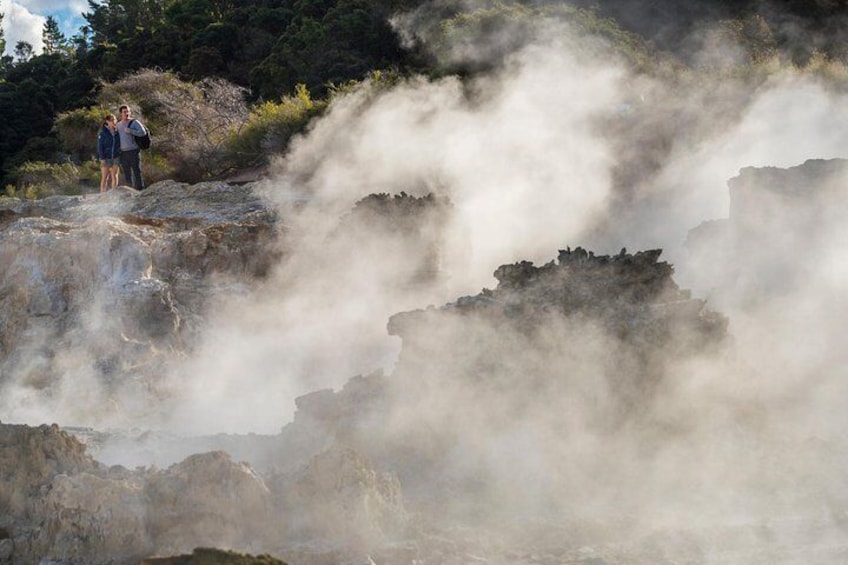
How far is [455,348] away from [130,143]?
578 centimetres

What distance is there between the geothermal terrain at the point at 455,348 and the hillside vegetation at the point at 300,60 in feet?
5.70

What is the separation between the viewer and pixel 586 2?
64.9ft

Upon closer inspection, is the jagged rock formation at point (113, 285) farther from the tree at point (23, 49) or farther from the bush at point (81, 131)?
the tree at point (23, 49)

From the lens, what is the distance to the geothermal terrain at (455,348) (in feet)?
15.3

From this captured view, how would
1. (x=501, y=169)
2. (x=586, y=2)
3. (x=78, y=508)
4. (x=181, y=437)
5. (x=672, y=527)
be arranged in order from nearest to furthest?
1. (x=78, y=508)
2. (x=672, y=527)
3. (x=181, y=437)
4. (x=501, y=169)
5. (x=586, y=2)

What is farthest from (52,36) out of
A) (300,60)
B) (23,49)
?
(300,60)

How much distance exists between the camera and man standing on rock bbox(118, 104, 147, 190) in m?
10.4

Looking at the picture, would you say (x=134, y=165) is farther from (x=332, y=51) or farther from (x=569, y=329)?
(x=332, y=51)

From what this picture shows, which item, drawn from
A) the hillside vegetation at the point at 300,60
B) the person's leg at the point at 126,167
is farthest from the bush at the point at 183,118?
the person's leg at the point at 126,167

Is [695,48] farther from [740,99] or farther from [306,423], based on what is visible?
[306,423]

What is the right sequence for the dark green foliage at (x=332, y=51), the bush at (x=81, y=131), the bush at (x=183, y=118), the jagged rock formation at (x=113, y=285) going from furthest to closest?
1. the dark green foliage at (x=332, y=51)
2. the bush at (x=81, y=131)
3. the bush at (x=183, y=118)
4. the jagged rock formation at (x=113, y=285)

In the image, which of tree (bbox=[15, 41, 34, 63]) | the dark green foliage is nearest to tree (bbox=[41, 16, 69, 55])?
tree (bbox=[15, 41, 34, 63])

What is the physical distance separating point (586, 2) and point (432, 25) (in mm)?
3199

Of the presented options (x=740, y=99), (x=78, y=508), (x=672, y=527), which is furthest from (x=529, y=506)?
(x=740, y=99)
